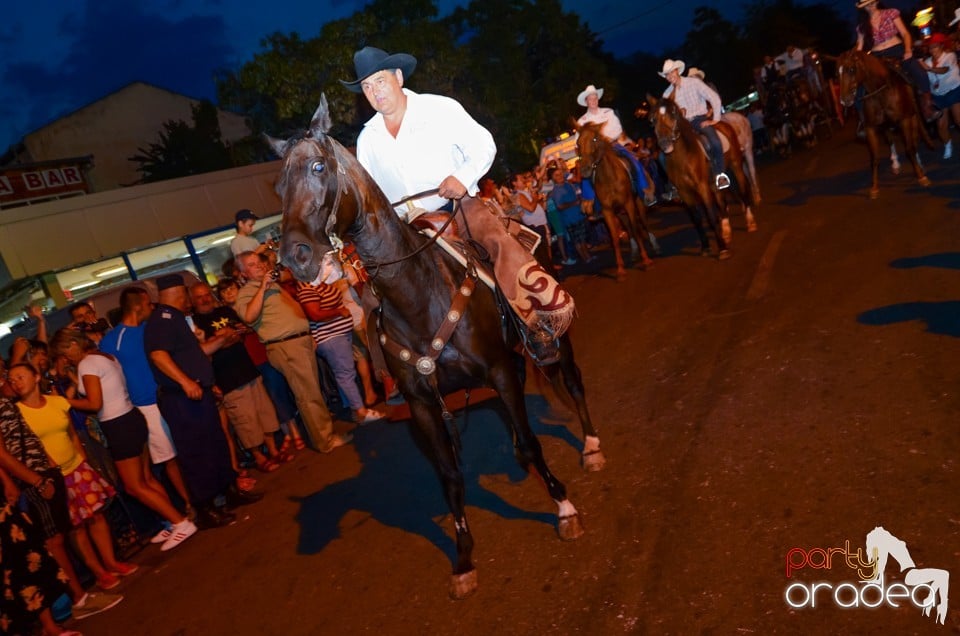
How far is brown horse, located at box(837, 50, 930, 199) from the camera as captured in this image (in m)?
9.97

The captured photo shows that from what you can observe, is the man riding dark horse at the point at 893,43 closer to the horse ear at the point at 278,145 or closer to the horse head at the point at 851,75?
the horse head at the point at 851,75

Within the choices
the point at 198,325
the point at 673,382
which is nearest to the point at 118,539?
the point at 198,325

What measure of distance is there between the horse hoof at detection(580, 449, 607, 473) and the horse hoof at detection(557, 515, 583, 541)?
30.1 inches

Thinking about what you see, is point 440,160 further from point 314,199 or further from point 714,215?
point 714,215

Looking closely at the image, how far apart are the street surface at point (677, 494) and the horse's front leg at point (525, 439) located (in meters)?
0.11

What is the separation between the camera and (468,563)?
403cm

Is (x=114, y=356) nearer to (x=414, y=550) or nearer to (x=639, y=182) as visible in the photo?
(x=414, y=550)

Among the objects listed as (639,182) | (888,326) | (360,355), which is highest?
(639,182)

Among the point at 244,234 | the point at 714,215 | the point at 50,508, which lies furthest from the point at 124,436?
the point at 714,215

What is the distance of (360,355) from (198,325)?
2.27 m

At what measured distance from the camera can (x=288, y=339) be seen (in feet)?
24.1

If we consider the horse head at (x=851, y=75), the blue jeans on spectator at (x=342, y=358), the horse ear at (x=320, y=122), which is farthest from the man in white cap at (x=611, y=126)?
the horse ear at (x=320, y=122)

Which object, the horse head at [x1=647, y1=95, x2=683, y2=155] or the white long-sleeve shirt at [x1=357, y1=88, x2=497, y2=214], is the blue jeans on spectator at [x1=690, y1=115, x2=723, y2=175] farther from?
the white long-sleeve shirt at [x1=357, y1=88, x2=497, y2=214]

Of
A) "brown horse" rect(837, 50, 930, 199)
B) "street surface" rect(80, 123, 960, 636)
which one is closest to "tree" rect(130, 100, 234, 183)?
"street surface" rect(80, 123, 960, 636)
